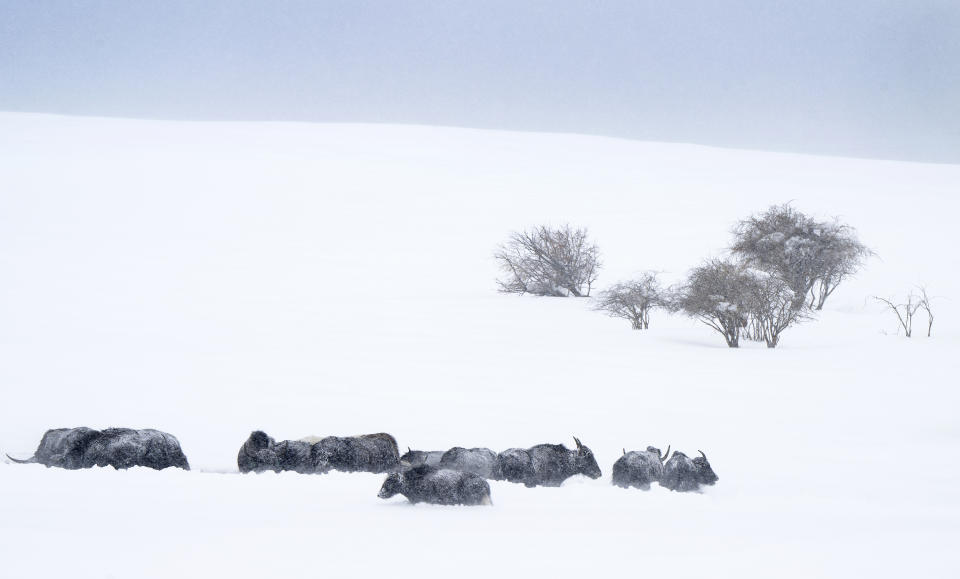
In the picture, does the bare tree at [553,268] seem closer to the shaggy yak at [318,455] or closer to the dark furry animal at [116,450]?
the shaggy yak at [318,455]

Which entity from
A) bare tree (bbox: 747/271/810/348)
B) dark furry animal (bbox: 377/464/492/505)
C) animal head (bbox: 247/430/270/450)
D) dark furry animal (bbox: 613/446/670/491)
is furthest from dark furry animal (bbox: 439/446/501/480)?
bare tree (bbox: 747/271/810/348)

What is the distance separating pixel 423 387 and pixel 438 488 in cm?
597

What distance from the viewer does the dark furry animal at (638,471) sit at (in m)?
7.09

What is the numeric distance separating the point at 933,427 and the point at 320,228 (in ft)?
87.1

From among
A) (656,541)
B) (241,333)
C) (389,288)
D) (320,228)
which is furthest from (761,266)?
(656,541)

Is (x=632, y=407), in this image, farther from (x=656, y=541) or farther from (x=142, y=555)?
(x=142, y=555)

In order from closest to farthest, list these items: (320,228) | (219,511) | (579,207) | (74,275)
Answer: (219,511)
(74,275)
(320,228)
(579,207)

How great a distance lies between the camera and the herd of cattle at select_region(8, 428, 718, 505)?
7.00 metres

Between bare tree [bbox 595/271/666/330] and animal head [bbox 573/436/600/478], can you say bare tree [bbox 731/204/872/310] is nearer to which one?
bare tree [bbox 595/271/666/330]

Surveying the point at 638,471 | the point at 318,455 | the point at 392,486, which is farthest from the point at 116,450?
the point at 638,471

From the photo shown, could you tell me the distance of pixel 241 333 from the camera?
16406mm

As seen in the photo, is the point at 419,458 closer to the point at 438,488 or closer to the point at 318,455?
the point at 318,455

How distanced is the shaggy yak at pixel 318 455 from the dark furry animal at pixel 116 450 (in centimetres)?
52

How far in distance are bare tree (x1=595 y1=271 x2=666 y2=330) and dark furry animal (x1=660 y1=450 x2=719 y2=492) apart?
436 inches
